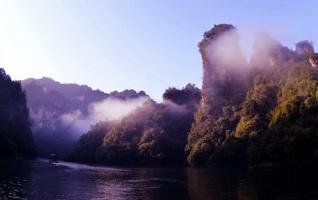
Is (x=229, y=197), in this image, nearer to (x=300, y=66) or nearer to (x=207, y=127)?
(x=300, y=66)

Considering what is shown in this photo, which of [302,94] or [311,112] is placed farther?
[302,94]

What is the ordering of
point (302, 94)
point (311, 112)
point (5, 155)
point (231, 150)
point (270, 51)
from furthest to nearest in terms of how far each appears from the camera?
point (270, 51) < point (5, 155) < point (231, 150) < point (302, 94) < point (311, 112)

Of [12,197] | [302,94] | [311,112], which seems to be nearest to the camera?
[12,197]

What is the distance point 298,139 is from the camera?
124812mm

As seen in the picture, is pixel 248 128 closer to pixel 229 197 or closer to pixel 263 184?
pixel 263 184

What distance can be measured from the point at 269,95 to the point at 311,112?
144 feet

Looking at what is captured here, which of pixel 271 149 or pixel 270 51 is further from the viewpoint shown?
pixel 270 51

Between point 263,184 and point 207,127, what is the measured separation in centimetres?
12703

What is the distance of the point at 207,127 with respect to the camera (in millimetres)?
198625

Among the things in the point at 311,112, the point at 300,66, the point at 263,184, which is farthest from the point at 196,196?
the point at 300,66

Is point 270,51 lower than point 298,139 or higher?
higher

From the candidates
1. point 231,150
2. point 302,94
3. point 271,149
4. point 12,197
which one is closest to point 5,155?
point 231,150

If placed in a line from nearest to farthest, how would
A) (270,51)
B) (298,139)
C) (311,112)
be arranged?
(298,139) < (311,112) < (270,51)

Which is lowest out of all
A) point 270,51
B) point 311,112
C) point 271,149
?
point 271,149
